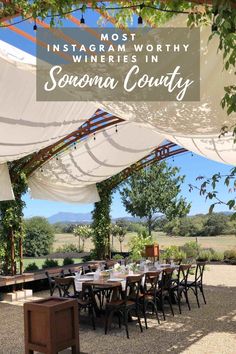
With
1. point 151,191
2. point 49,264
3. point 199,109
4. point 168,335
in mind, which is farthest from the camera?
point 151,191

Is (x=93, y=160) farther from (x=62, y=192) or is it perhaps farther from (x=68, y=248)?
(x=68, y=248)

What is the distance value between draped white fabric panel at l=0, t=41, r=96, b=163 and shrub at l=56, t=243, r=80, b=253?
29.4ft

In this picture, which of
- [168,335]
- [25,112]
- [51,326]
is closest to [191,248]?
[168,335]

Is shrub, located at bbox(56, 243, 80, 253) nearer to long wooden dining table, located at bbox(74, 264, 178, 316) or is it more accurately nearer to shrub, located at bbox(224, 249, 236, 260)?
shrub, located at bbox(224, 249, 236, 260)

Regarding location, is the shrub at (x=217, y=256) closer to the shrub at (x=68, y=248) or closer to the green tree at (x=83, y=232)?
the green tree at (x=83, y=232)

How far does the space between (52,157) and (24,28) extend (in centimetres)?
480

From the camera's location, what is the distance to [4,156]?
7.83 meters

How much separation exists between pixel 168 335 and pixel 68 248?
11.0 metres

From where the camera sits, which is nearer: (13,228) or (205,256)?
(13,228)

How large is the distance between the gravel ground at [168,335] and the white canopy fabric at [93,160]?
376 cm

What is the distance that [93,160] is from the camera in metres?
10.5

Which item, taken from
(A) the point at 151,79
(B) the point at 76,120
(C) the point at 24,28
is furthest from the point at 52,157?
(A) the point at 151,79

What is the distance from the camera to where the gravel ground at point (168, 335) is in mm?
5539

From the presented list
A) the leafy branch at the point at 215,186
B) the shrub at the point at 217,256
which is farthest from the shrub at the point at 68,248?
the leafy branch at the point at 215,186
